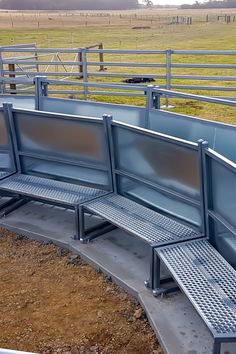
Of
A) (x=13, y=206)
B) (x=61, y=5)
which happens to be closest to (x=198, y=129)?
(x=13, y=206)

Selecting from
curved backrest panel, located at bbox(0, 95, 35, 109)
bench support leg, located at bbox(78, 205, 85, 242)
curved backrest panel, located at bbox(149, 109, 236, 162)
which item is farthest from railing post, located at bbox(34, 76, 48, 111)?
bench support leg, located at bbox(78, 205, 85, 242)

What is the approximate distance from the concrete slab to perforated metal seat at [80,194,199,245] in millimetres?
298

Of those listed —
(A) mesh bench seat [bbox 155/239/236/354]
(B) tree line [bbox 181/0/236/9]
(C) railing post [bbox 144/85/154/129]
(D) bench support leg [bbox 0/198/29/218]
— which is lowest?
(D) bench support leg [bbox 0/198/29/218]

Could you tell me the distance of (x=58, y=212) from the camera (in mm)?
5418

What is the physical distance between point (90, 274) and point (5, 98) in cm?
466

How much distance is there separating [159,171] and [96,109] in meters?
1.94

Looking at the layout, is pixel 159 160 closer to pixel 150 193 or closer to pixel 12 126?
pixel 150 193

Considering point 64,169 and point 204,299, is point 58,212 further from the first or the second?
point 204,299

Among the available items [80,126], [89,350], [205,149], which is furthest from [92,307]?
[80,126]

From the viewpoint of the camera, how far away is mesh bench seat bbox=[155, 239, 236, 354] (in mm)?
2992

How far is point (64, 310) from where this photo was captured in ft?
12.6

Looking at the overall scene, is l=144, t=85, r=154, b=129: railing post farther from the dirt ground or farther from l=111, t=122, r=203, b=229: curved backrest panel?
the dirt ground

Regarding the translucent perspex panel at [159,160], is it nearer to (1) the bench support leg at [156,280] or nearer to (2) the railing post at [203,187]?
(2) the railing post at [203,187]

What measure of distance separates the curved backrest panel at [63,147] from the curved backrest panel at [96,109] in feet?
2.99
